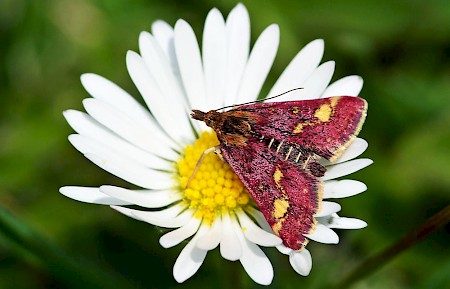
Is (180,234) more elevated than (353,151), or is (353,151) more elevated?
(353,151)

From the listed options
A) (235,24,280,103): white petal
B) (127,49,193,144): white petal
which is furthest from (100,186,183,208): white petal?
(235,24,280,103): white petal

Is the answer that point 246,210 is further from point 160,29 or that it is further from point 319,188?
point 160,29

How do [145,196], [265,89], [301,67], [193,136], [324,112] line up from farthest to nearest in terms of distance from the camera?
1. [265,89]
2. [193,136]
3. [301,67]
4. [145,196]
5. [324,112]

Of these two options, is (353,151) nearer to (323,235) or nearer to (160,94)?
(323,235)

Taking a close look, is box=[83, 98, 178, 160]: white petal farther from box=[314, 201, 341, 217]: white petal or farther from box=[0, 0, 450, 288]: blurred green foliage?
box=[314, 201, 341, 217]: white petal

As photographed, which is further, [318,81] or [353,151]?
[318,81]

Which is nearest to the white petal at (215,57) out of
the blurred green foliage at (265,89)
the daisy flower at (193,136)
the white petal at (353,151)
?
the daisy flower at (193,136)

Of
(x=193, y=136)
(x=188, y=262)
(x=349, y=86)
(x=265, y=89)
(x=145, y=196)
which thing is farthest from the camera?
(x=265, y=89)

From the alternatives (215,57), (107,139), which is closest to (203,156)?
(107,139)

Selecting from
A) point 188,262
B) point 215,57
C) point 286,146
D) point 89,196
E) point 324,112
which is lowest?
point 188,262
